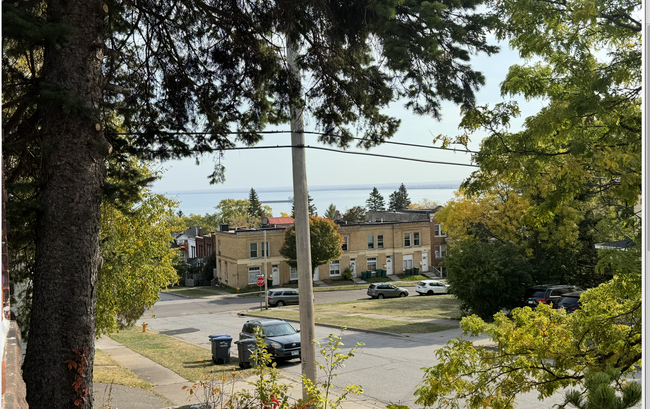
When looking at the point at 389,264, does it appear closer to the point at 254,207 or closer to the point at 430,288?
the point at 430,288

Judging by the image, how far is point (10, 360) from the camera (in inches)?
180

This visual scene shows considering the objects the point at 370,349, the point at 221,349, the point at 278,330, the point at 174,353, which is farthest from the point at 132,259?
the point at 370,349

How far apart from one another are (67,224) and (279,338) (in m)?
11.4

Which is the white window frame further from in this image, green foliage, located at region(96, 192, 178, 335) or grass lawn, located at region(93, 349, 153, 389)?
green foliage, located at region(96, 192, 178, 335)

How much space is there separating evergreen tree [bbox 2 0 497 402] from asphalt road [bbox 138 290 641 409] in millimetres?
4812

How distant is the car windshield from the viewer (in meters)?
17.8

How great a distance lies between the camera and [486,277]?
2339cm

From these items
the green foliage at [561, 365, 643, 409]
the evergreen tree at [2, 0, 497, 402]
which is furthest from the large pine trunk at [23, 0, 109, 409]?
the green foliage at [561, 365, 643, 409]

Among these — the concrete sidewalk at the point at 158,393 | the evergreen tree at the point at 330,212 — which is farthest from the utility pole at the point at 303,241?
the evergreen tree at the point at 330,212

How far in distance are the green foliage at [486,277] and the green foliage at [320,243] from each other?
2283 centimetres

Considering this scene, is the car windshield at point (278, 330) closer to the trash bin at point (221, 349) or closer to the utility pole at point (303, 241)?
the trash bin at point (221, 349)

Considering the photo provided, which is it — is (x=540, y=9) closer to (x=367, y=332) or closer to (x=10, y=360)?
(x=10, y=360)

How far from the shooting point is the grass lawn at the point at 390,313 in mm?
23939

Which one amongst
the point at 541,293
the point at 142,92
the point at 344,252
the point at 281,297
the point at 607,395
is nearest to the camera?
the point at 607,395
